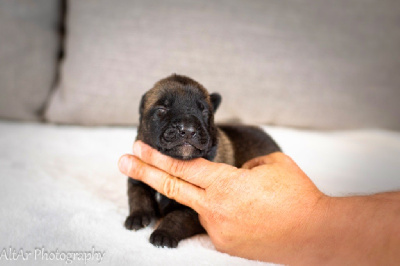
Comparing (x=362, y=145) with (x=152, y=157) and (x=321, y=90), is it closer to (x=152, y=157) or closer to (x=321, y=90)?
(x=321, y=90)

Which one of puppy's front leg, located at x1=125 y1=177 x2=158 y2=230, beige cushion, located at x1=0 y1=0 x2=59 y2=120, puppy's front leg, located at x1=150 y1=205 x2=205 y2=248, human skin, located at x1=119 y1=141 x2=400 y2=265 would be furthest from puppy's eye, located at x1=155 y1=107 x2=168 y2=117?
beige cushion, located at x1=0 y1=0 x2=59 y2=120

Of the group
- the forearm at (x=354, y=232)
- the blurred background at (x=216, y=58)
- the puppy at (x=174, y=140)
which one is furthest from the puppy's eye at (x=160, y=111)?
the blurred background at (x=216, y=58)

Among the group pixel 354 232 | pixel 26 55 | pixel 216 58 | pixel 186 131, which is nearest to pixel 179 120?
pixel 186 131

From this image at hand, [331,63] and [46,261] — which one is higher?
[331,63]

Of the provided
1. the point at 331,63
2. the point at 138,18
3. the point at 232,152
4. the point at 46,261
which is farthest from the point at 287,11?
the point at 46,261

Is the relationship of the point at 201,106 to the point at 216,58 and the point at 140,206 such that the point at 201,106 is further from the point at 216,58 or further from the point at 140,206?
the point at 216,58

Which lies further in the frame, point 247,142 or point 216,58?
point 216,58

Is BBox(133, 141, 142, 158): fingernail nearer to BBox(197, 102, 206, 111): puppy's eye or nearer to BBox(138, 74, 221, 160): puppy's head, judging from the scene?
BBox(138, 74, 221, 160): puppy's head
